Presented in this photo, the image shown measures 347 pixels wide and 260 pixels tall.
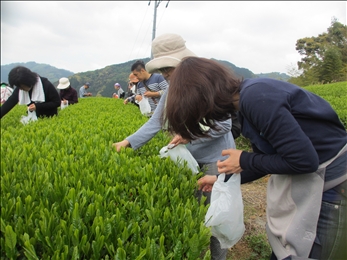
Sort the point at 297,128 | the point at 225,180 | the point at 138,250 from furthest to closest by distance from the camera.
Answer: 1. the point at 225,180
2. the point at 138,250
3. the point at 297,128

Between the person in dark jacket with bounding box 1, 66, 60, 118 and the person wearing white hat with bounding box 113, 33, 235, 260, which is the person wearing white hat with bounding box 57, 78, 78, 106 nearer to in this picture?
the person in dark jacket with bounding box 1, 66, 60, 118

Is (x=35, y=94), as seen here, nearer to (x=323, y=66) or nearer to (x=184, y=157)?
(x=184, y=157)

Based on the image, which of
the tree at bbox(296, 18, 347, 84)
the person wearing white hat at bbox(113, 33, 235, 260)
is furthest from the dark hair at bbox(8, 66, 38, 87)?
the tree at bbox(296, 18, 347, 84)

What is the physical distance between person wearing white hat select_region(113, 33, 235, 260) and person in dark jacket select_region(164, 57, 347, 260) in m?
0.76

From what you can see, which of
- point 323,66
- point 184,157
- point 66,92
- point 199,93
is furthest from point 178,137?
point 323,66

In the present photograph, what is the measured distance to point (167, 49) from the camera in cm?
223

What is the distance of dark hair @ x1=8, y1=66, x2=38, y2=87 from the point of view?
4.12 m

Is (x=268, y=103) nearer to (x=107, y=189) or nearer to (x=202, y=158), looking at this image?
(x=107, y=189)

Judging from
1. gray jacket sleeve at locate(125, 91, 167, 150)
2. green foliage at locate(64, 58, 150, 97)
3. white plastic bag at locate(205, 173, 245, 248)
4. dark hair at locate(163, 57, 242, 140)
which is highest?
green foliage at locate(64, 58, 150, 97)

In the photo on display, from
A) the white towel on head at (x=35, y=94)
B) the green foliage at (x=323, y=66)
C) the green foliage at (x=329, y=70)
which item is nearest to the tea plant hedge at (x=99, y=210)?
the white towel on head at (x=35, y=94)

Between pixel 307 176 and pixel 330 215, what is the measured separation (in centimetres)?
22

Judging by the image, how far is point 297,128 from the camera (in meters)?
1.10

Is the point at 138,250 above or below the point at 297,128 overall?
below

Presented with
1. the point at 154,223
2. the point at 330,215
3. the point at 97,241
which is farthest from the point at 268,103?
the point at 97,241
